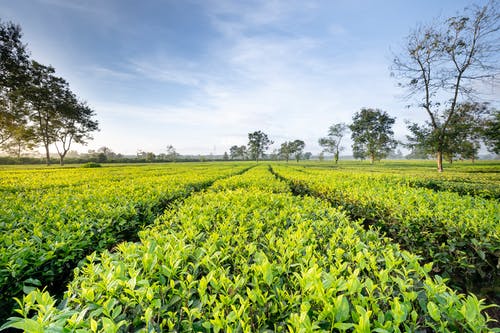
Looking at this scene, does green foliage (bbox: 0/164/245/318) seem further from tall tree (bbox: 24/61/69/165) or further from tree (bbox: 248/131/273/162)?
tree (bbox: 248/131/273/162)

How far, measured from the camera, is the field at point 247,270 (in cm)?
113

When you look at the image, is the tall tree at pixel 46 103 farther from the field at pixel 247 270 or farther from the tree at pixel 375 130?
the tree at pixel 375 130

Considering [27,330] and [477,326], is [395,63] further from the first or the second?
[27,330]

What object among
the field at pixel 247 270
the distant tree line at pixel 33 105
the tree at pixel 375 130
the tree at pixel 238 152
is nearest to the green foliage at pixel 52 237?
the field at pixel 247 270

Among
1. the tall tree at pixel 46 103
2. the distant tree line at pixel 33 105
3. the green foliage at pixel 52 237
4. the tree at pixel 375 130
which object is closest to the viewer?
the green foliage at pixel 52 237

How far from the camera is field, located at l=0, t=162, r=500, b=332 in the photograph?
113 centimetres

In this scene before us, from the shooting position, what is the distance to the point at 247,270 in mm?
1517

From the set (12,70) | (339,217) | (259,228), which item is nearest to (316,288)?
(259,228)

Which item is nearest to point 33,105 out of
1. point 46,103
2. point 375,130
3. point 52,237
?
point 46,103

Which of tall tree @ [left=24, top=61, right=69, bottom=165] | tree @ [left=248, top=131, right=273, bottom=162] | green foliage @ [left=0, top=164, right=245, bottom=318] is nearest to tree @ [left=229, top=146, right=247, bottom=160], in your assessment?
tree @ [left=248, top=131, right=273, bottom=162]

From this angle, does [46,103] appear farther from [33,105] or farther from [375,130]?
[375,130]

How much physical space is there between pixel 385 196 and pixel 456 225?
190 cm

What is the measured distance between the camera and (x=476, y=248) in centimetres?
292

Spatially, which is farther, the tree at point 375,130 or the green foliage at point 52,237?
the tree at point 375,130
